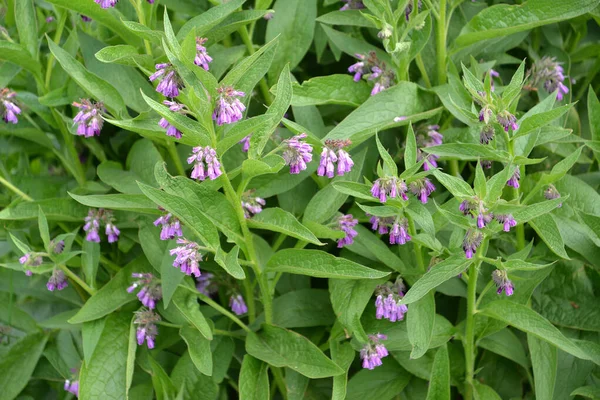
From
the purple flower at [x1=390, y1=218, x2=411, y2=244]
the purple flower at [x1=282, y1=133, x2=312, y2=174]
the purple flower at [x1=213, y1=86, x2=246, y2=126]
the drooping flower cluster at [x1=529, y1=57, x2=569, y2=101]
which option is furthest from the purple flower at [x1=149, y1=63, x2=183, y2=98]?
the drooping flower cluster at [x1=529, y1=57, x2=569, y2=101]

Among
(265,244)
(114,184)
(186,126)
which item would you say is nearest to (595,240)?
(265,244)

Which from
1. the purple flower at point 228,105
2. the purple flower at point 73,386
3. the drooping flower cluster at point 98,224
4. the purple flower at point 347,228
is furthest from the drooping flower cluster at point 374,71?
the purple flower at point 73,386

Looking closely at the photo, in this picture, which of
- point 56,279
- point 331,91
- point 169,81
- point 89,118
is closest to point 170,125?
point 169,81

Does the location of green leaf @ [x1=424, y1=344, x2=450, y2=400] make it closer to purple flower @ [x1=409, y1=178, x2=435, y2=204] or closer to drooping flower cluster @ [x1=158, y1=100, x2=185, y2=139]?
purple flower @ [x1=409, y1=178, x2=435, y2=204]

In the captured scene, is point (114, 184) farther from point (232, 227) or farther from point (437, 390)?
point (437, 390)

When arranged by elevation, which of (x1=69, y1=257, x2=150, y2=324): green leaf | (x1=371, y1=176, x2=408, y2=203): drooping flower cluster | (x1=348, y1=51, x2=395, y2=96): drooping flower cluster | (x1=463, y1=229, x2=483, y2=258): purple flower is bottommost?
(x1=69, y1=257, x2=150, y2=324): green leaf

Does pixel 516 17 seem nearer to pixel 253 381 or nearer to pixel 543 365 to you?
pixel 543 365
